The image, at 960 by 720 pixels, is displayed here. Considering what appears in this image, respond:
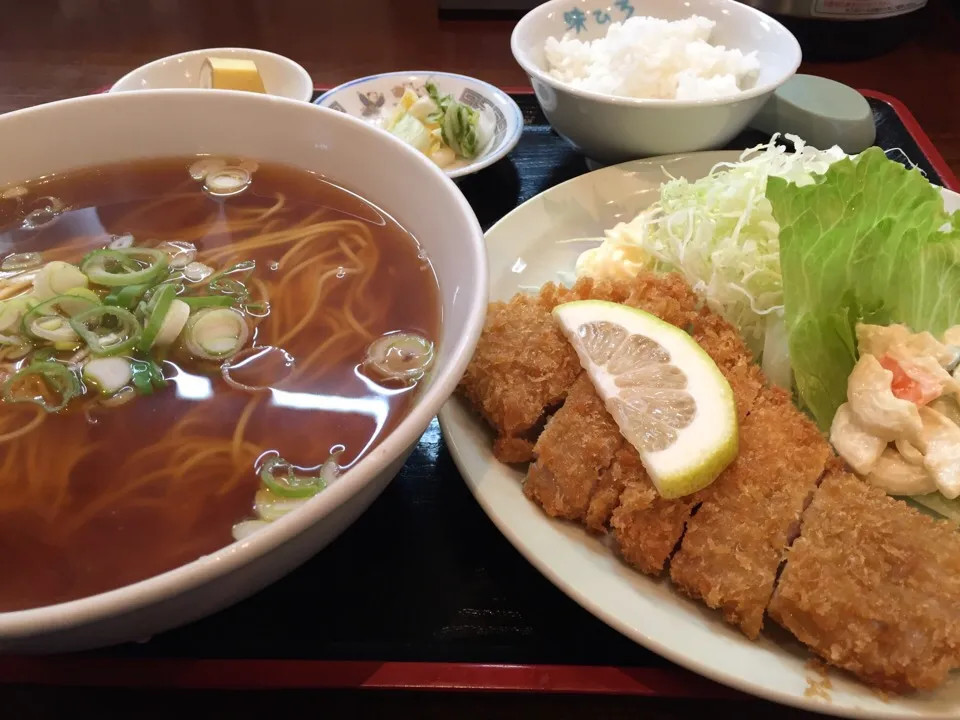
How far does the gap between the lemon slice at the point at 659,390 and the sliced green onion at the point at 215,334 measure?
0.67m

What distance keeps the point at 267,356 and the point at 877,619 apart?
3.64ft

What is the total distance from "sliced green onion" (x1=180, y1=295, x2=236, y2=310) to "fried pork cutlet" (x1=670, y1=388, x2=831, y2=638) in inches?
37.8

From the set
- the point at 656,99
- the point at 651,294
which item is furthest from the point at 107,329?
the point at 656,99

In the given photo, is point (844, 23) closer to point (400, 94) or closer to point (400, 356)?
point (400, 94)

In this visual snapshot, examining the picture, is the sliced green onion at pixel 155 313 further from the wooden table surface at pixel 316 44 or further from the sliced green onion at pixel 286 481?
the wooden table surface at pixel 316 44

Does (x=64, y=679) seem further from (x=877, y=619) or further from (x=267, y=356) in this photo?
(x=877, y=619)

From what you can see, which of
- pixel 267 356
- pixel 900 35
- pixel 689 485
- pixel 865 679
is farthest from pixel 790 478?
pixel 900 35

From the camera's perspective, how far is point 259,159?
1545mm

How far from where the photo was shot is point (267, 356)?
1.22 m

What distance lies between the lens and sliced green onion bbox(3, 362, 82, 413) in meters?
1.14

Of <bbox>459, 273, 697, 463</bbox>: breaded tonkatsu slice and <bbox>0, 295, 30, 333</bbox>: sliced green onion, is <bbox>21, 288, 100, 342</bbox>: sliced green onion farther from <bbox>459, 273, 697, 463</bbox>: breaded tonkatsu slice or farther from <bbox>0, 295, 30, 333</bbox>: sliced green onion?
<bbox>459, 273, 697, 463</bbox>: breaded tonkatsu slice

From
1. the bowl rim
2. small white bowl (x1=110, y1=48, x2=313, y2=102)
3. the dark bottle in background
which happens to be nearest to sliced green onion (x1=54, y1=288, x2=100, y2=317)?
the bowl rim

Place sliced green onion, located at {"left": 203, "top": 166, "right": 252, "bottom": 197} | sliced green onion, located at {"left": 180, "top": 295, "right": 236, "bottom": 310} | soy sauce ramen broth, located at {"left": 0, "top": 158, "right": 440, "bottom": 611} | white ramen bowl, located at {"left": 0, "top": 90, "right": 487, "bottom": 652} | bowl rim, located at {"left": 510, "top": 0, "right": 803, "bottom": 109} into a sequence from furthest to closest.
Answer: bowl rim, located at {"left": 510, "top": 0, "right": 803, "bottom": 109}, sliced green onion, located at {"left": 203, "top": 166, "right": 252, "bottom": 197}, sliced green onion, located at {"left": 180, "top": 295, "right": 236, "bottom": 310}, soy sauce ramen broth, located at {"left": 0, "top": 158, "right": 440, "bottom": 611}, white ramen bowl, located at {"left": 0, "top": 90, "right": 487, "bottom": 652}

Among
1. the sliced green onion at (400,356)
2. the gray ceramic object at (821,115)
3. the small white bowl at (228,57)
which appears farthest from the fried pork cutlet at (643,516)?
the small white bowl at (228,57)
